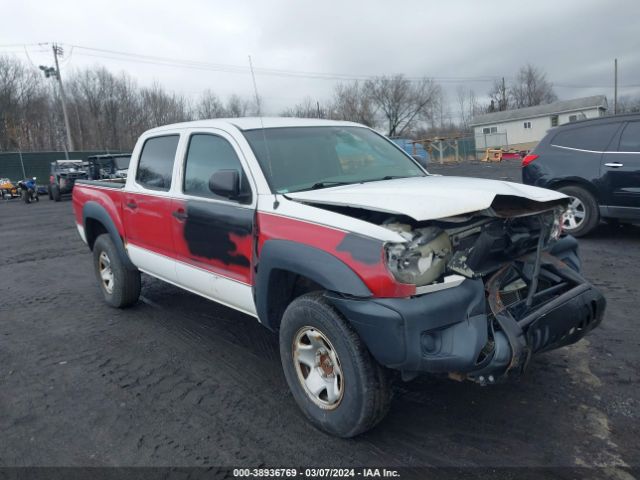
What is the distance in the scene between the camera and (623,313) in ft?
15.1

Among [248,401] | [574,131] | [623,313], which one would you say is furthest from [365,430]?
[574,131]

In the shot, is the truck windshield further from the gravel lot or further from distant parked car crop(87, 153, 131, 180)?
distant parked car crop(87, 153, 131, 180)

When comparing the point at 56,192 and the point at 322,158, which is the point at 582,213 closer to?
the point at 322,158

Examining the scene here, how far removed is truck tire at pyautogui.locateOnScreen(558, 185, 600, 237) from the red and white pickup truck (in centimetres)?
423

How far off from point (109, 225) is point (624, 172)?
6.60 meters

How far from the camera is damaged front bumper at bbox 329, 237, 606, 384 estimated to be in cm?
253

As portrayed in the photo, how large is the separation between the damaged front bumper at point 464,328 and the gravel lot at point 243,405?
48cm

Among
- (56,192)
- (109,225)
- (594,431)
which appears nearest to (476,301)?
(594,431)

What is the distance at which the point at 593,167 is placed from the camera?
718cm

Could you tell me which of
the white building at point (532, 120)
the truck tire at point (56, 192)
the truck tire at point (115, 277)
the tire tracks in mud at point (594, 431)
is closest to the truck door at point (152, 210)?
the truck tire at point (115, 277)

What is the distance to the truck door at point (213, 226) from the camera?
3.48 m

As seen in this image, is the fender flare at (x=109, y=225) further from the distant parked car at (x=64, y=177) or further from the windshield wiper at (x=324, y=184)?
the distant parked car at (x=64, y=177)

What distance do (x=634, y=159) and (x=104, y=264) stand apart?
695cm

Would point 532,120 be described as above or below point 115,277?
above
